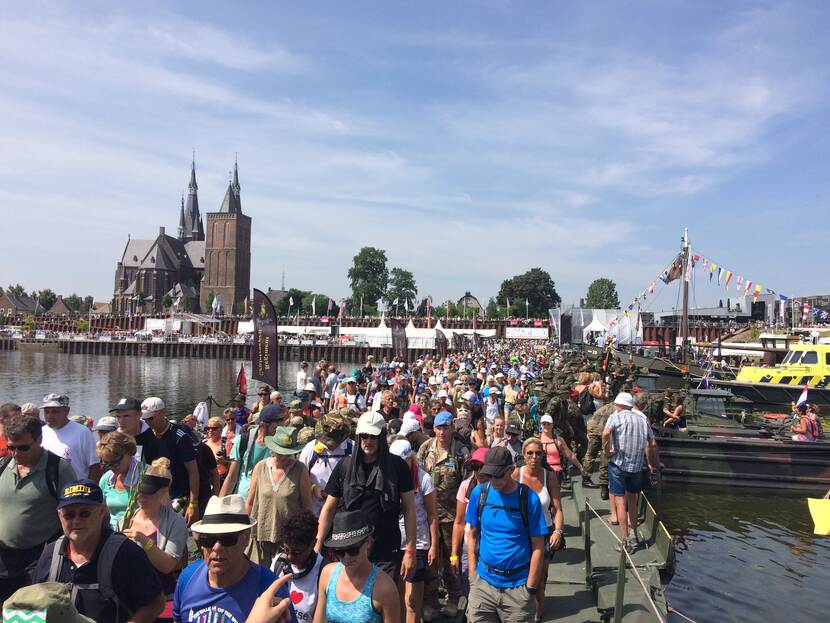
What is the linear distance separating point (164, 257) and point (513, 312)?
85.6 meters

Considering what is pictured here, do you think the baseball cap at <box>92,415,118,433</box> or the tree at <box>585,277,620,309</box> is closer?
the baseball cap at <box>92,415,118,433</box>

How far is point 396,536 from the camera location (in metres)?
4.64

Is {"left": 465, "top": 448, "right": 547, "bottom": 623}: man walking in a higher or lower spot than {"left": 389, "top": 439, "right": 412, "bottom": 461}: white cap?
lower

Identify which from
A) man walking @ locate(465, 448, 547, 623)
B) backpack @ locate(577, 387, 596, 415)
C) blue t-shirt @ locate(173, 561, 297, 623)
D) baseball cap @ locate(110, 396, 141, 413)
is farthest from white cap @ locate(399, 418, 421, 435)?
backpack @ locate(577, 387, 596, 415)

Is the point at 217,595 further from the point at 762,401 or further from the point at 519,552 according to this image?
the point at 762,401

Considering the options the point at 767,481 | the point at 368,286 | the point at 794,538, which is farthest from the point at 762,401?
the point at 368,286

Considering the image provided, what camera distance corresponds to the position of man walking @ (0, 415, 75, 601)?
168 inches

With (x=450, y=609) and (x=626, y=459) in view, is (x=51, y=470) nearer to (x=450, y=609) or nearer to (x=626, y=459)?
(x=450, y=609)

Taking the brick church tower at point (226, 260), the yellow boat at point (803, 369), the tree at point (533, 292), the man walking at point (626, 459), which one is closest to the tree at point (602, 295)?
the tree at point (533, 292)

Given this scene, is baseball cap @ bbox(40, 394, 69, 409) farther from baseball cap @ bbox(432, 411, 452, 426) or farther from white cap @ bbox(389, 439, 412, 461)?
baseball cap @ bbox(432, 411, 452, 426)

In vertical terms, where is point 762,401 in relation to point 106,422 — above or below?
below

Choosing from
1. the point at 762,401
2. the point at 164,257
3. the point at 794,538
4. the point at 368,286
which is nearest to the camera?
the point at 794,538

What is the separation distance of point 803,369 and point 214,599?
3297cm

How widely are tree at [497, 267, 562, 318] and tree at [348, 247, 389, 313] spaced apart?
30903 millimetres
